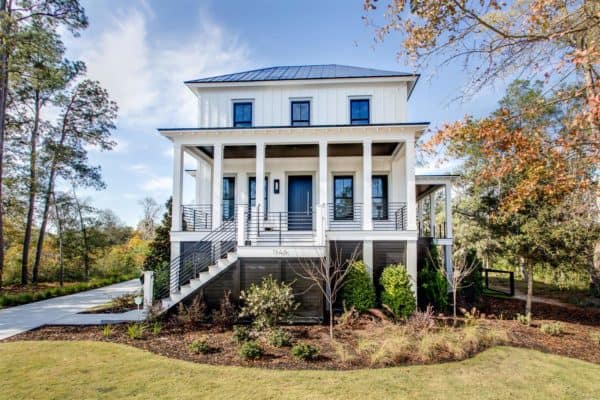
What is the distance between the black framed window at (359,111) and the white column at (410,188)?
2.86 m

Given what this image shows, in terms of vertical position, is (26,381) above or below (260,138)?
below

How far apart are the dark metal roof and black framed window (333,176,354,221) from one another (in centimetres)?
420

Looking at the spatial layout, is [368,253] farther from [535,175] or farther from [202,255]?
[202,255]

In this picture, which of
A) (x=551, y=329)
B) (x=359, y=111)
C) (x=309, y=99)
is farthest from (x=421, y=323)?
(x=309, y=99)

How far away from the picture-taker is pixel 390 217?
1223 cm

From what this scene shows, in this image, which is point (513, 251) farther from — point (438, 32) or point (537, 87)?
point (537, 87)

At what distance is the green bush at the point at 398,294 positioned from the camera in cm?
884

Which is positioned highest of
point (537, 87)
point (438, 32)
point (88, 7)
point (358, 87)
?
point (88, 7)

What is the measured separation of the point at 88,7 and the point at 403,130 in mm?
16610

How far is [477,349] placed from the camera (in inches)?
266

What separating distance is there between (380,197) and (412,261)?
3.61 m

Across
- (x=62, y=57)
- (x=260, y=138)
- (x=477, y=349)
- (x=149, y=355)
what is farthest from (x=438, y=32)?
(x=62, y=57)

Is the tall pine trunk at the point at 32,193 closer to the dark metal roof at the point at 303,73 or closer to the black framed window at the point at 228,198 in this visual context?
the dark metal roof at the point at 303,73

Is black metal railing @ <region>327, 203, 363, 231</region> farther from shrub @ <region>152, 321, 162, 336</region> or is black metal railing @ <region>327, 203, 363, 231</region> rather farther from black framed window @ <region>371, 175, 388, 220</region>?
shrub @ <region>152, 321, 162, 336</region>
